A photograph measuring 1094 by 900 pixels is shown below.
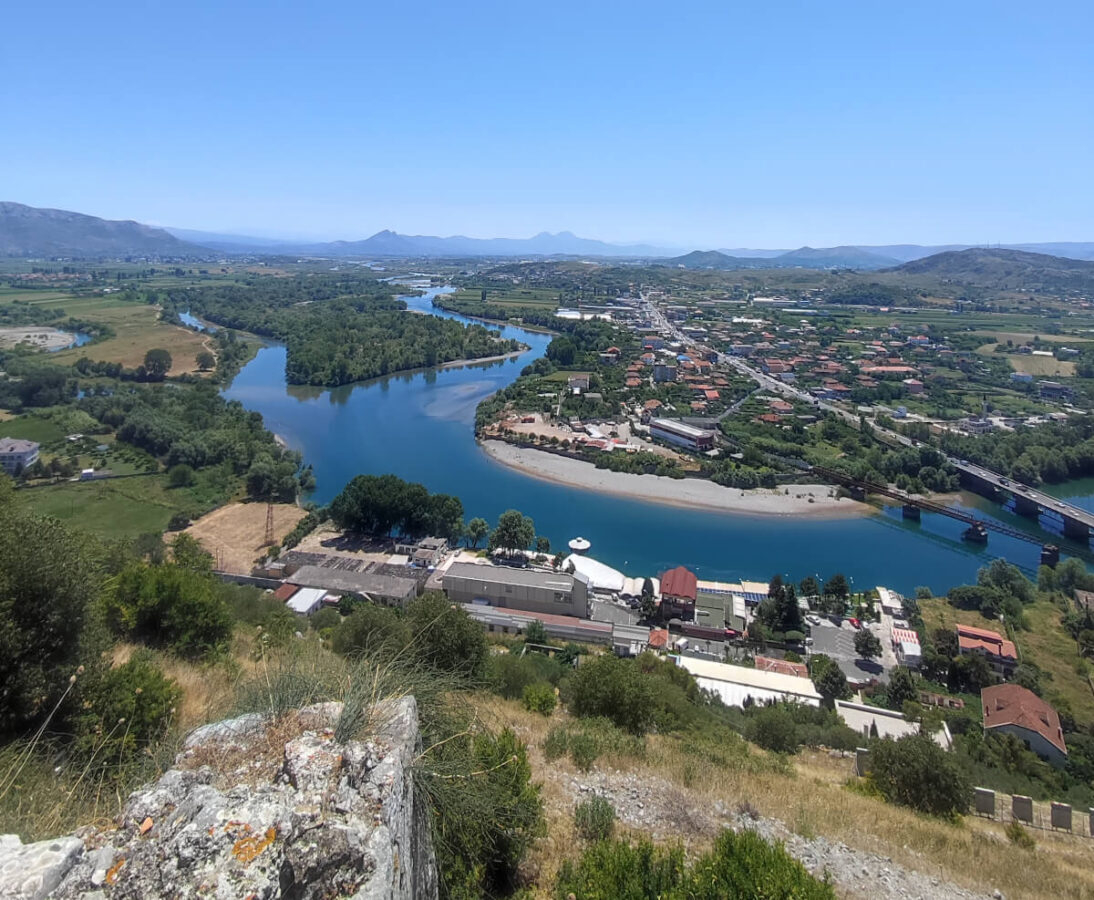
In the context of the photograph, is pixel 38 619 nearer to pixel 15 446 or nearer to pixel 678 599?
pixel 678 599

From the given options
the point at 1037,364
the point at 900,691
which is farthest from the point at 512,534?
the point at 1037,364

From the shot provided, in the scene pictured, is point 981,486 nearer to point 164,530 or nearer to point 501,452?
point 501,452

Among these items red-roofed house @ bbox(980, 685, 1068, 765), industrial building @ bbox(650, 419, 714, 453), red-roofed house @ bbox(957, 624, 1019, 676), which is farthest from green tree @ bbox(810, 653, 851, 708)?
industrial building @ bbox(650, 419, 714, 453)

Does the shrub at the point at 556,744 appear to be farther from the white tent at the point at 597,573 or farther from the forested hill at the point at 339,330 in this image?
the forested hill at the point at 339,330

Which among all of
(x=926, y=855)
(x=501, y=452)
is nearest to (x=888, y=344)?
(x=501, y=452)

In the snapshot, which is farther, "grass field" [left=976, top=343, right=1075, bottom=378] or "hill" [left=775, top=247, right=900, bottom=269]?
"hill" [left=775, top=247, right=900, bottom=269]

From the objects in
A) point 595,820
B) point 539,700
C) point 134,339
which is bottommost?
point 134,339

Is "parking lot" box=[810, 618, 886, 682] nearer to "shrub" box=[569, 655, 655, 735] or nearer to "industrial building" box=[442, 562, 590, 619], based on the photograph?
"industrial building" box=[442, 562, 590, 619]
